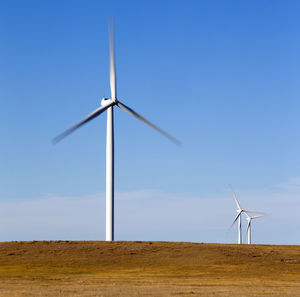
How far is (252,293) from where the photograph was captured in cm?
4616

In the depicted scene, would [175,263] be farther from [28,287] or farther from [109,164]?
[28,287]

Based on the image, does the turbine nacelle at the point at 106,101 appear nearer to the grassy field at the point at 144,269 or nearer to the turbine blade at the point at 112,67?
the turbine blade at the point at 112,67

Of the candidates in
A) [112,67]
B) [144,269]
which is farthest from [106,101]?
[144,269]

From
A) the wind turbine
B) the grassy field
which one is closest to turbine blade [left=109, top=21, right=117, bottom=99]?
the wind turbine

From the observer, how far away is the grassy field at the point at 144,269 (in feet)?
160

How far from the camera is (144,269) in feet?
236

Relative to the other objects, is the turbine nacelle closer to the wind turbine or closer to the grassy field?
the wind turbine

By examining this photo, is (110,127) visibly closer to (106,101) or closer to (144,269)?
(106,101)

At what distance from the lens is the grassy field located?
48.7 meters

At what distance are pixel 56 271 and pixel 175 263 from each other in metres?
15.6

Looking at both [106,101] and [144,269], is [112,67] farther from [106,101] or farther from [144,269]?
[144,269]

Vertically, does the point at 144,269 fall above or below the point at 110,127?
below

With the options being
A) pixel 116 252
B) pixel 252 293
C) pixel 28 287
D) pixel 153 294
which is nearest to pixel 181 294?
pixel 153 294

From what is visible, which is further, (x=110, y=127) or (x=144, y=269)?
(x=110, y=127)
